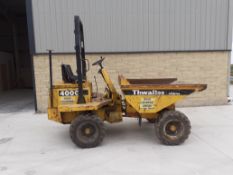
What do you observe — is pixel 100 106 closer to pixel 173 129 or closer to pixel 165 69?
pixel 173 129

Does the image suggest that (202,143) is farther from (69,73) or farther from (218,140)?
(69,73)

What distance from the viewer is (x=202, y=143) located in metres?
4.27

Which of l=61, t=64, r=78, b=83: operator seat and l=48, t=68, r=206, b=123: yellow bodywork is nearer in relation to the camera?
l=48, t=68, r=206, b=123: yellow bodywork

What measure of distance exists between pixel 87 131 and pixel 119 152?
2.34 ft

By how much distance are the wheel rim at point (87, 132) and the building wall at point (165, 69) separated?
3269 millimetres

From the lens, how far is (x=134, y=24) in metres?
7.12

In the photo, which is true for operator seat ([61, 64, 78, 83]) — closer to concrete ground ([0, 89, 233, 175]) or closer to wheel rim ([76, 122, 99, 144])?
wheel rim ([76, 122, 99, 144])

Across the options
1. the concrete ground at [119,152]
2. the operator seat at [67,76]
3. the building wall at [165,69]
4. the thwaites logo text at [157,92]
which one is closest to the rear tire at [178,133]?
the concrete ground at [119,152]

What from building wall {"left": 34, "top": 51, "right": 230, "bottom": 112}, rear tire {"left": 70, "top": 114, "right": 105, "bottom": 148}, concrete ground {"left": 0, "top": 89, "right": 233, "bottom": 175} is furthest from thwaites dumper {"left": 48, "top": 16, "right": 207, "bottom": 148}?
building wall {"left": 34, "top": 51, "right": 230, "bottom": 112}

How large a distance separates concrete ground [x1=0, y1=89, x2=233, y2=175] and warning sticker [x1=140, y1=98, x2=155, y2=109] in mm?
745

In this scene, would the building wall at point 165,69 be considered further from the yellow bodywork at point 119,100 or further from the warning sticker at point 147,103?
the warning sticker at point 147,103

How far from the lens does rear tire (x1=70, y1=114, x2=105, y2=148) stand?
13.3ft

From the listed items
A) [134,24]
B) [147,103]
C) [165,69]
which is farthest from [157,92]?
[134,24]

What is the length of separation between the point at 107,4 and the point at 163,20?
190 centimetres
